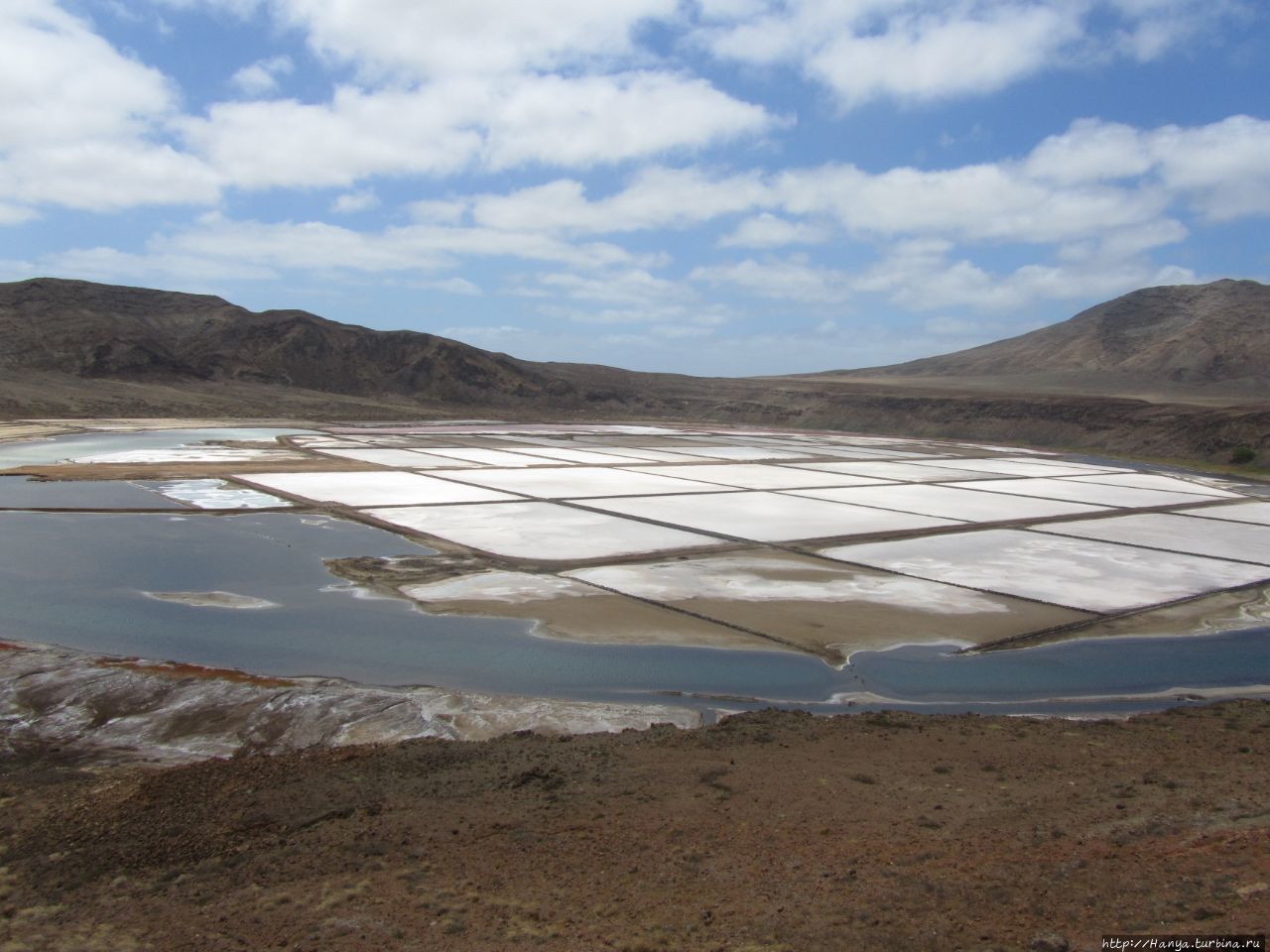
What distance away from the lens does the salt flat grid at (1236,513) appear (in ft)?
92.4

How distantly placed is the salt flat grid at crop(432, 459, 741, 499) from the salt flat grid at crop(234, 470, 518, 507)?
134 centimetres

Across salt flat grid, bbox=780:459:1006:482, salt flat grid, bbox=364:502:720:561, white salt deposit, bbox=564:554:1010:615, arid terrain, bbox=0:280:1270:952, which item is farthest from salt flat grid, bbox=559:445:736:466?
arid terrain, bbox=0:280:1270:952

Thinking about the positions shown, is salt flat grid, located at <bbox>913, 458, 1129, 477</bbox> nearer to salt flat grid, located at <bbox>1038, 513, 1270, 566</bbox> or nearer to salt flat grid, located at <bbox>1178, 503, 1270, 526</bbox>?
salt flat grid, located at <bbox>1178, 503, 1270, 526</bbox>

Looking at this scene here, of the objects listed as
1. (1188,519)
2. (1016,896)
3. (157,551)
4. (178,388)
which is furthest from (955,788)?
(178,388)

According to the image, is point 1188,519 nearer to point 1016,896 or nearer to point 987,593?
point 987,593

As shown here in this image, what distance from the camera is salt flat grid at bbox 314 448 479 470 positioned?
3706 centimetres

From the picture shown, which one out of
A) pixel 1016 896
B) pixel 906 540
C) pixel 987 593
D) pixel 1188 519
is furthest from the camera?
pixel 1188 519

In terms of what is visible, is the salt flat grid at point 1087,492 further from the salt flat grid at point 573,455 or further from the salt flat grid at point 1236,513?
the salt flat grid at point 573,455

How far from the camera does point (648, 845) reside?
670 cm

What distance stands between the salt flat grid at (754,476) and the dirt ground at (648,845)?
78.6 ft

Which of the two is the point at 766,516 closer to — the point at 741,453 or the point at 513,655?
the point at 513,655

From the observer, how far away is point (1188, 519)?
27531 mm

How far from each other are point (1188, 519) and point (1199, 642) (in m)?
15.4

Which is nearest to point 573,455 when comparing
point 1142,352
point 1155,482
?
point 1155,482
